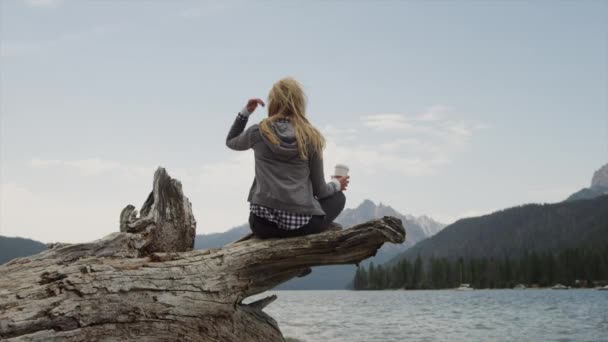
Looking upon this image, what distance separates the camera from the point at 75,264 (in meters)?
9.13

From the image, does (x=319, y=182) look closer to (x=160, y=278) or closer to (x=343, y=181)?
(x=343, y=181)

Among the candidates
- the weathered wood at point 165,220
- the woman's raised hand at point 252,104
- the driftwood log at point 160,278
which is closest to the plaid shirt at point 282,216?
the driftwood log at point 160,278

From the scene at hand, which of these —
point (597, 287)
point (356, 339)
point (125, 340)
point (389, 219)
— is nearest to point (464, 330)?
point (356, 339)

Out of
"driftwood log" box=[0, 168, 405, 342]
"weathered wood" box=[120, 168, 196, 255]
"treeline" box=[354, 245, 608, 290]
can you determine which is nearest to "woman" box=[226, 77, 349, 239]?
"driftwood log" box=[0, 168, 405, 342]

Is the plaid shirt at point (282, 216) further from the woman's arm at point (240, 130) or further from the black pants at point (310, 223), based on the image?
the woman's arm at point (240, 130)

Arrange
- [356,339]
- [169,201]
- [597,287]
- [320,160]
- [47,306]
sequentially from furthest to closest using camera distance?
[597,287] → [356,339] → [169,201] → [320,160] → [47,306]

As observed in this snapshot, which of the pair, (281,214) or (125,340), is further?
(281,214)

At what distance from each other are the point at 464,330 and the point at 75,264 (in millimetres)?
25308

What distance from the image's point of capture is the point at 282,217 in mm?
9484

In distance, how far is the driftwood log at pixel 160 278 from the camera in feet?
27.0

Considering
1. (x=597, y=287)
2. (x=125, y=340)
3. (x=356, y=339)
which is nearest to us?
(x=125, y=340)

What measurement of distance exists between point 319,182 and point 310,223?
2.45ft

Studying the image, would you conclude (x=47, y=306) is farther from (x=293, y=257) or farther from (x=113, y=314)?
(x=293, y=257)

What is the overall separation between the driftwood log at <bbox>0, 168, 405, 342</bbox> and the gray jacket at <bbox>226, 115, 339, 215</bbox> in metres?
0.92
